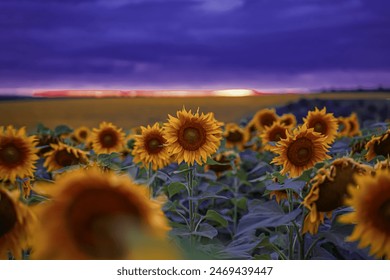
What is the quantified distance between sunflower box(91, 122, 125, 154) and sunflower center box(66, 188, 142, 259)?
139 centimetres

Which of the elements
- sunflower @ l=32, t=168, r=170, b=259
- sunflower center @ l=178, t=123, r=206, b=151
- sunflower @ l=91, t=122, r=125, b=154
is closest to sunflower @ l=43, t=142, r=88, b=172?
sunflower @ l=91, t=122, r=125, b=154

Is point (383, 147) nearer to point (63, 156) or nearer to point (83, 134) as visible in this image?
point (63, 156)

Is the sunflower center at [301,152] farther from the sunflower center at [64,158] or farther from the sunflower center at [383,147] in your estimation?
the sunflower center at [64,158]

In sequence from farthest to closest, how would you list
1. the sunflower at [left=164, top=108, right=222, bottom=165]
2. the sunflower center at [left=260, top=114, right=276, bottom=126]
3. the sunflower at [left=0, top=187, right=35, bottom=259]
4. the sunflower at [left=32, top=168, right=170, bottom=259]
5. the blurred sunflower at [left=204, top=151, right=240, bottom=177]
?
the sunflower center at [left=260, top=114, right=276, bottom=126] → the blurred sunflower at [left=204, top=151, right=240, bottom=177] → the sunflower at [left=164, top=108, right=222, bottom=165] → the sunflower at [left=0, top=187, right=35, bottom=259] → the sunflower at [left=32, top=168, right=170, bottom=259]

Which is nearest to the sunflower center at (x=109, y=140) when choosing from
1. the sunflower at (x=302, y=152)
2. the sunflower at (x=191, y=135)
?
the sunflower at (x=191, y=135)

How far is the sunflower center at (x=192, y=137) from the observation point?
126cm

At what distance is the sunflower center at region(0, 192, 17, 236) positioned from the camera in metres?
0.63

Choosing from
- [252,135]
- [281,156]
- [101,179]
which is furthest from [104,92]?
[252,135]

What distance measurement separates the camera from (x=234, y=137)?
2.57 meters

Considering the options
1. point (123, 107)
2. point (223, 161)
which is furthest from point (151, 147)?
point (223, 161)

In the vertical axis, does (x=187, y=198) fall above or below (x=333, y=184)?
below

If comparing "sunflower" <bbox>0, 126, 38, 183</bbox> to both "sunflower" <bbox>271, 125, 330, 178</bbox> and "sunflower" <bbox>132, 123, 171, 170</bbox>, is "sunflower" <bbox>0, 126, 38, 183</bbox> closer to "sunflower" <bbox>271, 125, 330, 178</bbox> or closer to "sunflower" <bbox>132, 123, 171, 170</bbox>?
"sunflower" <bbox>132, 123, 171, 170</bbox>

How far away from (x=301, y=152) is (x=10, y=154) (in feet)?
2.09

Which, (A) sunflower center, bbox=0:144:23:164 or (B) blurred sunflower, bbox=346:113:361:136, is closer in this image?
(A) sunflower center, bbox=0:144:23:164
